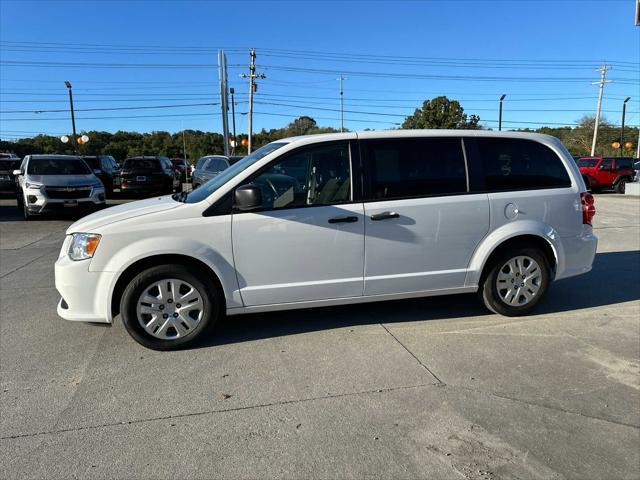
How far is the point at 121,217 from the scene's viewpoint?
4.07m

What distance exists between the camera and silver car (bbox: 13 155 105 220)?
40.5 feet

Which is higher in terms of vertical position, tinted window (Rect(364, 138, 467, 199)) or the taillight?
tinted window (Rect(364, 138, 467, 199))

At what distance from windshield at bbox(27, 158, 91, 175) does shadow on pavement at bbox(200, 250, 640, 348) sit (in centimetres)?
1066

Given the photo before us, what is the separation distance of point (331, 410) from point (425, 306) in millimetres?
2436

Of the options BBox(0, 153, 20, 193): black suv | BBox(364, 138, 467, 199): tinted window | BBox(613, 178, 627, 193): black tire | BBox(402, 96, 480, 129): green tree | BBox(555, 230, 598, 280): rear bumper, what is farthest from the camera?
BBox(402, 96, 480, 129): green tree

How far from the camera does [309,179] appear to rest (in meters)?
4.27

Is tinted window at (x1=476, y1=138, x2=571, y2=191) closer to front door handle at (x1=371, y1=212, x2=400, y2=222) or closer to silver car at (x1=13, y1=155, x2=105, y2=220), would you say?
front door handle at (x1=371, y1=212, x2=400, y2=222)

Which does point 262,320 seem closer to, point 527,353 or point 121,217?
point 121,217

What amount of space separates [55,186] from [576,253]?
1231 cm

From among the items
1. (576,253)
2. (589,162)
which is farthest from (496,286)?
(589,162)

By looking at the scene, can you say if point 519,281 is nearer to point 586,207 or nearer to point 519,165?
point 586,207

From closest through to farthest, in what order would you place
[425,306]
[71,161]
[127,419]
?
[127,419], [425,306], [71,161]

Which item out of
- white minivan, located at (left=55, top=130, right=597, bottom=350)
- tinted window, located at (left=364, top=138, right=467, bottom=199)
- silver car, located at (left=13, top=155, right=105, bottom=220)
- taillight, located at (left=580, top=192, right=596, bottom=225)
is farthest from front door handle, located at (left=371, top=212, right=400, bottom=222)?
silver car, located at (left=13, top=155, right=105, bottom=220)

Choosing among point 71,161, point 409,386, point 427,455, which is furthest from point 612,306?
point 71,161
